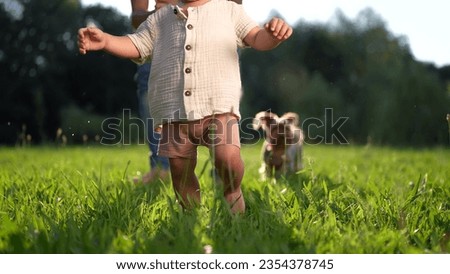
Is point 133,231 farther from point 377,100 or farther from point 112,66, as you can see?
point 112,66

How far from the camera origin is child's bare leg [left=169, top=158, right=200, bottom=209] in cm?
315

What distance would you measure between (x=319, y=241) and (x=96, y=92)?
26.4 meters

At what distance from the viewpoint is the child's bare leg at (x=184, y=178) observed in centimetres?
315

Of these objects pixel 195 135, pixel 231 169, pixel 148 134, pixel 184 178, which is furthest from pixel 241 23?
pixel 148 134

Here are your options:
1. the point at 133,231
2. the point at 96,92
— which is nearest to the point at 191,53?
the point at 133,231

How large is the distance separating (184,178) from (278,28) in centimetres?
100

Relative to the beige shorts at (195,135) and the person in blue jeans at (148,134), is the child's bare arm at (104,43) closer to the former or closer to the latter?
the beige shorts at (195,135)

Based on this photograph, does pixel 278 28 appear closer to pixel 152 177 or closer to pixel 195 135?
pixel 195 135

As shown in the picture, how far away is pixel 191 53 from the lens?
9.82 ft

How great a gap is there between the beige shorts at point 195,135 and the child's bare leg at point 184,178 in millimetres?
46

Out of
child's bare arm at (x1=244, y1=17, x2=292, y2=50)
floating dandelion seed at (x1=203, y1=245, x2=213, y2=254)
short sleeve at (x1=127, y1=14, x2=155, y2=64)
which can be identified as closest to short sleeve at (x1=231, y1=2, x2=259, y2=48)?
child's bare arm at (x1=244, y1=17, x2=292, y2=50)

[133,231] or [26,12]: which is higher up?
[26,12]

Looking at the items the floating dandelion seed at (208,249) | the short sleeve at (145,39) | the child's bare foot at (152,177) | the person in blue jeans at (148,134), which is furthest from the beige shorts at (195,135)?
the person in blue jeans at (148,134)

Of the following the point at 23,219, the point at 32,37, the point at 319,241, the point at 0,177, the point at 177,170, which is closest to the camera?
the point at 319,241
